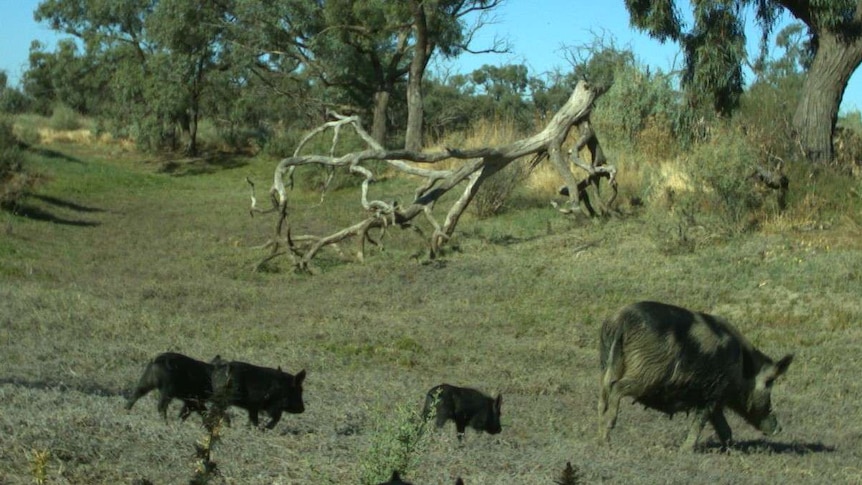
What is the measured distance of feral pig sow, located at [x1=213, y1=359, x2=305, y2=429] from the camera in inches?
288

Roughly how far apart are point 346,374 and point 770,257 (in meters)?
8.05

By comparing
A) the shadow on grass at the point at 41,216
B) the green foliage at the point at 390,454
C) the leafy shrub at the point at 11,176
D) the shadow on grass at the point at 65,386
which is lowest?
the shadow on grass at the point at 65,386

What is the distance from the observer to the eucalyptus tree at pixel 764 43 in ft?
63.7

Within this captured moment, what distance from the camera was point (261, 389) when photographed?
741cm

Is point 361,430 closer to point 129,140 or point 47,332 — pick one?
point 47,332

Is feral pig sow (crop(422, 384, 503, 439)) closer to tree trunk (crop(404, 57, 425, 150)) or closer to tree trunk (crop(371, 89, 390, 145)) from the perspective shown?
tree trunk (crop(404, 57, 425, 150))

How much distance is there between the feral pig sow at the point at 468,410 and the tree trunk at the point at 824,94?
13.5 meters

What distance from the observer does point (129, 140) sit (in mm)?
44812

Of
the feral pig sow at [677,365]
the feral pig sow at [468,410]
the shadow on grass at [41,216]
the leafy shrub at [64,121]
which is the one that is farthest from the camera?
the leafy shrub at [64,121]

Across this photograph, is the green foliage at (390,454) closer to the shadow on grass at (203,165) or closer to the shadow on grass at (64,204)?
the shadow on grass at (64,204)

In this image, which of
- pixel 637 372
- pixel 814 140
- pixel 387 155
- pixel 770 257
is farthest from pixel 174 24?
pixel 637 372

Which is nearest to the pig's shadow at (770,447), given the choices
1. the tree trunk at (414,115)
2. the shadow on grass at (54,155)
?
the tree trunk at (414,115)

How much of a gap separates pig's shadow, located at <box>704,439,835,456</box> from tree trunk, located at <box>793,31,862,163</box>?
12026 millimetres

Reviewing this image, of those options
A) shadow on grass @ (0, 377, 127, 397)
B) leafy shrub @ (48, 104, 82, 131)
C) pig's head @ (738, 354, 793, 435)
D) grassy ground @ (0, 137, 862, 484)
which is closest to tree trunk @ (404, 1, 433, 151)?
grassy ground @ (0, 137, 862, 484)
